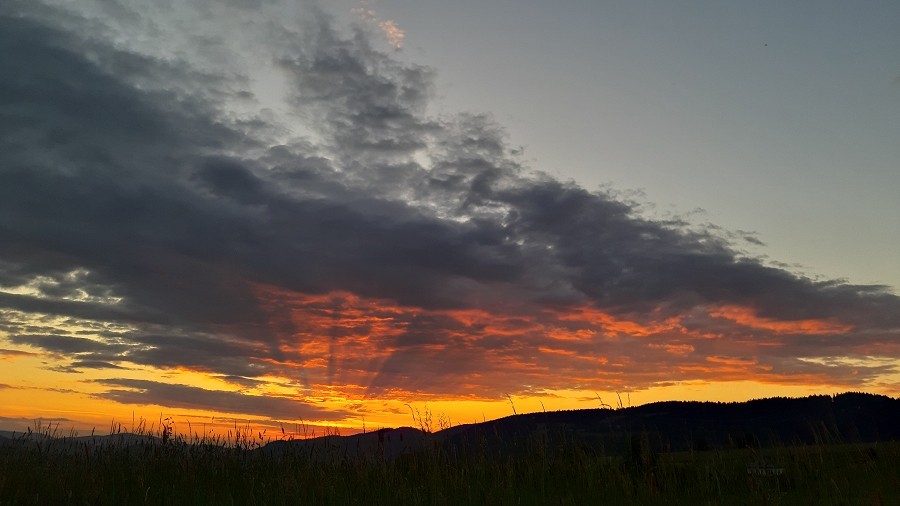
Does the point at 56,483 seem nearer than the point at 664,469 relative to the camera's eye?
Yes

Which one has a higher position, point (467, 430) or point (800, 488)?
point (467, 430)

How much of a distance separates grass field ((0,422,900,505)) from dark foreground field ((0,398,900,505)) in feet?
0.16

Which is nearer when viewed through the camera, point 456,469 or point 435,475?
point 435,475

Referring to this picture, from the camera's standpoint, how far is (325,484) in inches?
564

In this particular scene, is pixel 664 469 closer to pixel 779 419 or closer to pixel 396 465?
pixel 396 465

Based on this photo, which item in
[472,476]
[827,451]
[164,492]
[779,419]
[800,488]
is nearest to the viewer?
[164,492]

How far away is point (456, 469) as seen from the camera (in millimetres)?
16031

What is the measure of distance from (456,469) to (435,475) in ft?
4.66

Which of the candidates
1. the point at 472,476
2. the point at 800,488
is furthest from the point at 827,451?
the point at 472,476

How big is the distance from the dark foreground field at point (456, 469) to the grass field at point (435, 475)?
0.05 meters

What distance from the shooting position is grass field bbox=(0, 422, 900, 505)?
13.4 metres

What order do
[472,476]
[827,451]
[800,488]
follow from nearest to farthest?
[472,476], [800,488], [827,451]

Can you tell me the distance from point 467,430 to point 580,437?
325 centimetres

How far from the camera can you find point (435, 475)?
580 inches
